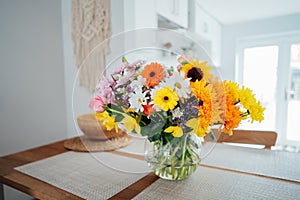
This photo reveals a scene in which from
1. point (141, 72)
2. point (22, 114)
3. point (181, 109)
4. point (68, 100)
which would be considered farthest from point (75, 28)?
point (181, 109)

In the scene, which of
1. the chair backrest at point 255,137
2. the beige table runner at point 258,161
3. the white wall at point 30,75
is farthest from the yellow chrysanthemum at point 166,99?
the white wall at point 30,75

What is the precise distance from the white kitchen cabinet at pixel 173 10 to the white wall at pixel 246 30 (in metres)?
1.89

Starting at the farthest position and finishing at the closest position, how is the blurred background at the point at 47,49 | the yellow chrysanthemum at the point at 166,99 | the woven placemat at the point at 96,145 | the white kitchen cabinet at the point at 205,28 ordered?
the white kitchen cabinet at the point at 205,28
the blurred background at the point at 47,49
the woven placemat at the point at 96,145
the yellow chrysanthemum at the point at 166,99

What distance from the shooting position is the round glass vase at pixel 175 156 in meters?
0.58

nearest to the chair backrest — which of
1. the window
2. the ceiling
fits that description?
the ceiling

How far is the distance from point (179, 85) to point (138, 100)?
0.11 m

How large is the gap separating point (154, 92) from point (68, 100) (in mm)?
1505

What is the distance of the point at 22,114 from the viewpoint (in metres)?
1.49

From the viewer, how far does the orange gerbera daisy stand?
1.67 ft

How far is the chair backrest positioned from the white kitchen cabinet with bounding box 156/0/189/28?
1.08 meters

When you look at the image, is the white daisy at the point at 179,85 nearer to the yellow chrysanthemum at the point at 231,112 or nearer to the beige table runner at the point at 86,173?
the yellow chrysanthemum at the point at 231,112

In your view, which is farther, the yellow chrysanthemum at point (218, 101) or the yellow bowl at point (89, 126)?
the yellow bowl at point (89, 126)

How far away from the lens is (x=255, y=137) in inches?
40.6

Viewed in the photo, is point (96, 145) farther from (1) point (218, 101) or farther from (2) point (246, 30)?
(2) point (246, 30)
